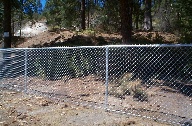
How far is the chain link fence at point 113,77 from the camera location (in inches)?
288

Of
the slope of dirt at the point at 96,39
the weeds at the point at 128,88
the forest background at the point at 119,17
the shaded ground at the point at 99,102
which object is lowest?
the shaded ground at the point at 99,102

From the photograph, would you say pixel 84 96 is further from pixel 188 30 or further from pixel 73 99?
pixel 188 30

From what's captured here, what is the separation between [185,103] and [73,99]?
2.94 metres

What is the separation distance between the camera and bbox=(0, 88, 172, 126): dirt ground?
21.5 feet

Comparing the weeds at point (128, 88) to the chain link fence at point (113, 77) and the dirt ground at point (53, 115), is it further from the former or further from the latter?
the dirt ground at point (53, 115)

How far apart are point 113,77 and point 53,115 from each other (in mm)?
2440

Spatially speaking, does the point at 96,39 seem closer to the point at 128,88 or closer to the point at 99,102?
the point at 128,88

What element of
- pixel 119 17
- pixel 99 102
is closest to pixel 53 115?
pixel 99 102

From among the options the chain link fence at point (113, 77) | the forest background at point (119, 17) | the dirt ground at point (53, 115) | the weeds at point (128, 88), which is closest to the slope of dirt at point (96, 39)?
the forest background at point (119, 17)

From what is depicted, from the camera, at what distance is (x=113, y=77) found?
9.05 m

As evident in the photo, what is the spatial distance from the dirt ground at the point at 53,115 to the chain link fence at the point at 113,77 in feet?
1.05

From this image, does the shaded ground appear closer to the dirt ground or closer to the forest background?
the dirt ground

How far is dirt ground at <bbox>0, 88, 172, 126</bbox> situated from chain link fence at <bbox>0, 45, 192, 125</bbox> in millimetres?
321

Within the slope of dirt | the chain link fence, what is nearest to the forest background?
the slope of dirt
